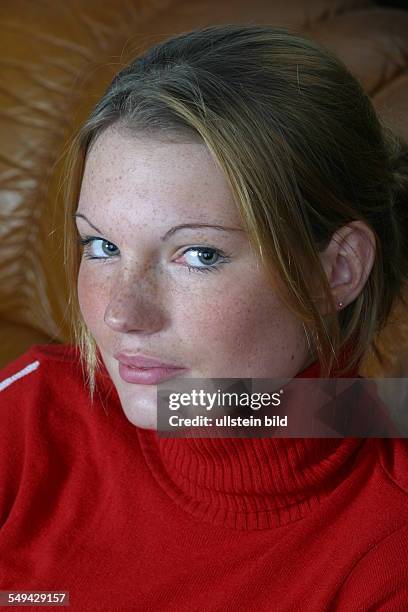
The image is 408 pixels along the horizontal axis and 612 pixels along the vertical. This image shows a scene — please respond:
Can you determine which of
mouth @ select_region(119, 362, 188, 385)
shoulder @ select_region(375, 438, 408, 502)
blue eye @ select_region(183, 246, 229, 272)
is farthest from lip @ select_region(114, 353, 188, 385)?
shoulder @ select_region(375, 438, 408, 502)

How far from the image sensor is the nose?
0.96 m

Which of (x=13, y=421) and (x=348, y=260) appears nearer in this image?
(x=348, y=260)

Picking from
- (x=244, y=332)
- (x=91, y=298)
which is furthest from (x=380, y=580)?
(x=91, y=298)

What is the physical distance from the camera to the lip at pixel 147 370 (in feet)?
3.28

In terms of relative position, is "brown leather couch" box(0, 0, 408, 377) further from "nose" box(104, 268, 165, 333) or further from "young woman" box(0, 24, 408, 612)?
"nose" box(104, 268, 165, 333)

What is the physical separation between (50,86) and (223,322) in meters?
0.90

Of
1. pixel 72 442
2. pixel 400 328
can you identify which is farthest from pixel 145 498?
pixel 400 328

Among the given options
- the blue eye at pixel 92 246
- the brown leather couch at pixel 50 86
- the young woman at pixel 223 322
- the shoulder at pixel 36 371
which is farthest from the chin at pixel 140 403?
the brown leather couch at pixel 50 86

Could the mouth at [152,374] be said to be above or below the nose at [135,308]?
below

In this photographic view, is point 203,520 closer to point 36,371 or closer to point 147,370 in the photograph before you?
point 147,370

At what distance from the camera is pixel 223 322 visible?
0.98 m

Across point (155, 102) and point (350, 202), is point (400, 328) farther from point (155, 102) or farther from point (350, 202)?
point (155, 102)

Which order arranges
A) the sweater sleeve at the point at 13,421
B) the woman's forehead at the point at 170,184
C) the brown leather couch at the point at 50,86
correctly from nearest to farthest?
the woman's forehead at the point at 170,184 < the sweater sleeve at the point at 13,421 < the brown leather couch at the point at 50,86

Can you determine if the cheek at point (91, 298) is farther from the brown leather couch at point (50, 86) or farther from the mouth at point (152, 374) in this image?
the brown leather couch at point (50, 86)
